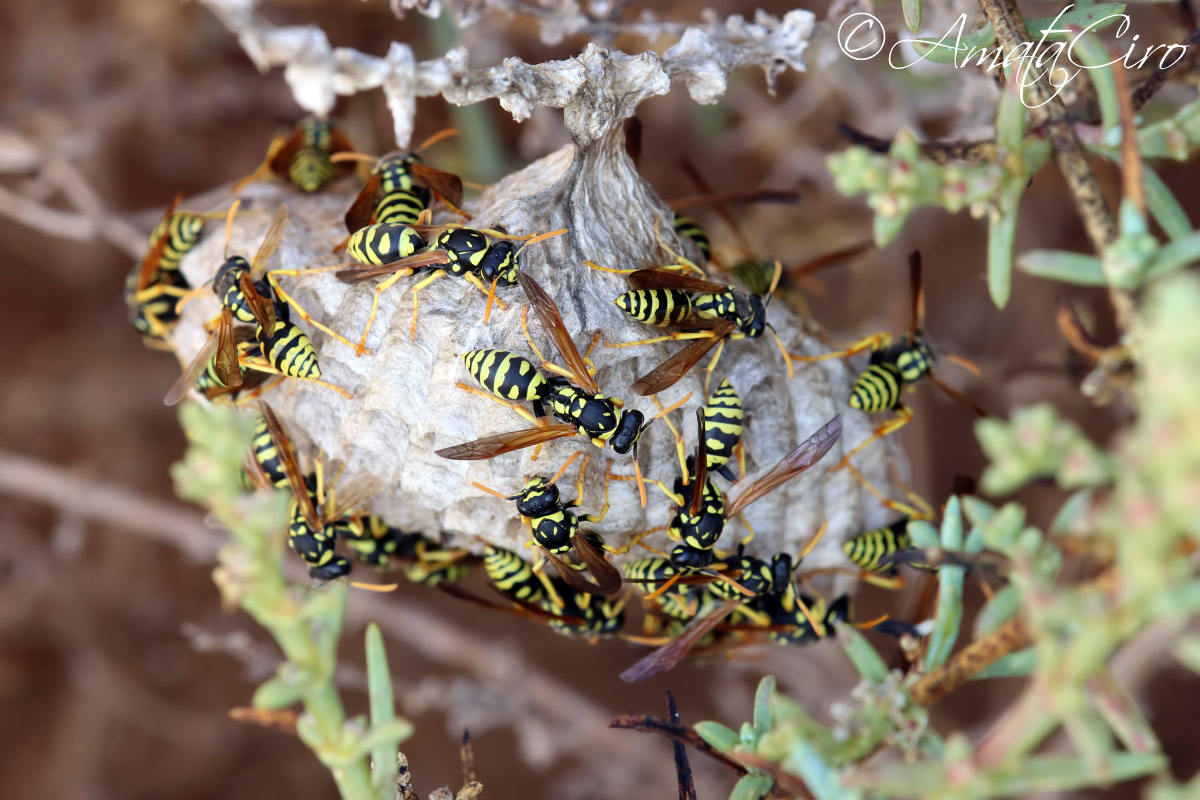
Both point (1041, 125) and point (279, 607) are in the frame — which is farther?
point (1041, 125)

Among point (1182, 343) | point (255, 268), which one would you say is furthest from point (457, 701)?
point (1182, 343)

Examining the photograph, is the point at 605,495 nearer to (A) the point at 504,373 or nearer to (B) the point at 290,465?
(A) the point at 504,373

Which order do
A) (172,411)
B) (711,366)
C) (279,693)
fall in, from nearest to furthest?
(279,693), (711,366), (172,411)

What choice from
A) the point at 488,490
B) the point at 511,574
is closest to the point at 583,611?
the point at 511,574

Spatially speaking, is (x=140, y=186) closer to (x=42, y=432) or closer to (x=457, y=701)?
(x=42, y=432)

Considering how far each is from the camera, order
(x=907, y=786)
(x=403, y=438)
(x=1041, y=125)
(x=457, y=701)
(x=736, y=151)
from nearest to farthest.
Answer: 1. (x=907, y=786)
2. (x=1041, y=125)
3. (x=403, y=438)
4. (x=457, y=701)
5. (x=736, y=151)

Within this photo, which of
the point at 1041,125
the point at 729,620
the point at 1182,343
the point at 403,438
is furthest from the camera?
the point at 729,620
